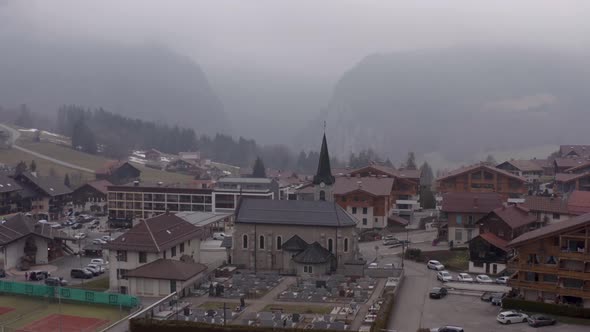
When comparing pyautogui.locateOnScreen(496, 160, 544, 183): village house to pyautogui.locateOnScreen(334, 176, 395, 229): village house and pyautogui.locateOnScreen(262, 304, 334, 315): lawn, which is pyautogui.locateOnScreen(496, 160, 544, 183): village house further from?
pyautogui.locateOnScreen(262, 304, 334, 315): lawn

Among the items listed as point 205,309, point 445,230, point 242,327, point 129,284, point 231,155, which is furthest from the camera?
point 231,155

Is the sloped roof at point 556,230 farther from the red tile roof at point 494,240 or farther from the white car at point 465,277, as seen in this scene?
the red tile roof at point 494,240

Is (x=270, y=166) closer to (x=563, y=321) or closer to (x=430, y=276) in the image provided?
(x=430, y=276)

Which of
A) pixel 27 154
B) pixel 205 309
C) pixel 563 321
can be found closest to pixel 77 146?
pixel 27 154

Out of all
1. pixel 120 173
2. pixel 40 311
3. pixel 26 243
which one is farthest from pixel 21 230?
pixel 120 173

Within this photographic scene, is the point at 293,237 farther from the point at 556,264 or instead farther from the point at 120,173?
the point at 120,173
